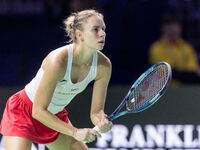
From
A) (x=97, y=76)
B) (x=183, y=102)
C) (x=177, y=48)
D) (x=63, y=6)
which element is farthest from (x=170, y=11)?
(x=97, y=76)

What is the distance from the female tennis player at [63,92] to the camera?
365 cm

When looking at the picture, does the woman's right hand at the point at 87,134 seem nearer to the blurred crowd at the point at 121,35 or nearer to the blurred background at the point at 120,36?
the blurred background at the point at 120,36

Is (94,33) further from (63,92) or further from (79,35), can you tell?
(63,92)

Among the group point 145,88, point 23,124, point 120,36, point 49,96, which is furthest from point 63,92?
point 120,36

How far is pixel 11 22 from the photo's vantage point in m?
7.53

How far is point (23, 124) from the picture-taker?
392 cm

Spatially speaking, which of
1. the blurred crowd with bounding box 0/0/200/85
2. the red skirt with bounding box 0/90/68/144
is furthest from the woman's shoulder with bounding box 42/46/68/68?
the blurred crowd with bounding box 0/0/200/85

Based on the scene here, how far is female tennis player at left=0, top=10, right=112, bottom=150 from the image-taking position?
365 centimetres

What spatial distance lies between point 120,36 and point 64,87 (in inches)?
132

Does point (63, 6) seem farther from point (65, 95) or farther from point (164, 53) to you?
point (65, 95)

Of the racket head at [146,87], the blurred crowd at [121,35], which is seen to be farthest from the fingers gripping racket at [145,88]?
the blurred crowd at [121,35]

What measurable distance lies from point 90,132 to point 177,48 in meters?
3.54

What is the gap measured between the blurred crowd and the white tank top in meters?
2.42

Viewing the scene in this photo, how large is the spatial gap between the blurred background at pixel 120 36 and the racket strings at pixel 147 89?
2.39 metres
